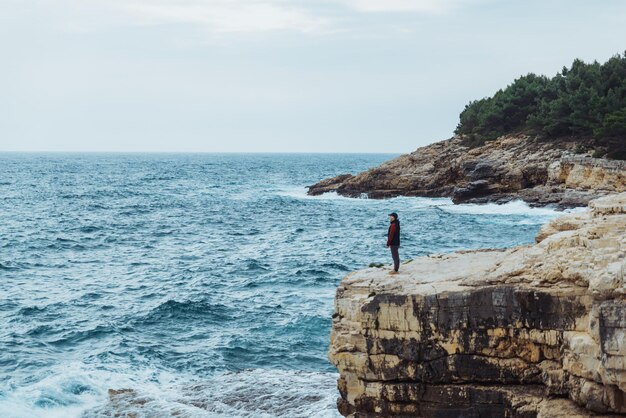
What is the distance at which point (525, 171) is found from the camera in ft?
206

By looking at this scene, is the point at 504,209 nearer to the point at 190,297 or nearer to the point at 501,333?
the point at 190,297

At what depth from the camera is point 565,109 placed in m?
66.7

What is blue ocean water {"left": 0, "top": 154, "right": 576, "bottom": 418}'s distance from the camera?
20656 millimetres

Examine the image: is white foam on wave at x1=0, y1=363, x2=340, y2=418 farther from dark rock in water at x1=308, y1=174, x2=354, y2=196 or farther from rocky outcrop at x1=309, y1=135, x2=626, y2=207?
dark rock in water at x1=308, y1=174, x2=354, y2=196

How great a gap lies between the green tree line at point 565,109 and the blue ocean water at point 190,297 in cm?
914

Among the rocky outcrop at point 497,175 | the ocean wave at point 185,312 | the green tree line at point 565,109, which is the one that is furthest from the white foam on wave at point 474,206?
the ocean wave at point 185,312

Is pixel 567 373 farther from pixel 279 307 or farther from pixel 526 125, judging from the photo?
pixel 526 125

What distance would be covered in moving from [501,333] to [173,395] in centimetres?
996

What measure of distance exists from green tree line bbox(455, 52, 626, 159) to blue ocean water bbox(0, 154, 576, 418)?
9.14m

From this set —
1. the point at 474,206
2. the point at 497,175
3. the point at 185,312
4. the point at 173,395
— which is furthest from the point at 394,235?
the point at 497,175

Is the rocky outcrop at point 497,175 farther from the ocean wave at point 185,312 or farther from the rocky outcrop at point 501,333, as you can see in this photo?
the rocky outcrop at point 501,333

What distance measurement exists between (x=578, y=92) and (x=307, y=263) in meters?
36.8

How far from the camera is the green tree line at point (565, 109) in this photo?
59263 mm

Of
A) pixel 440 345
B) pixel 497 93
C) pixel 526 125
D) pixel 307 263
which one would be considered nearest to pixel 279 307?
pixel 307 263
